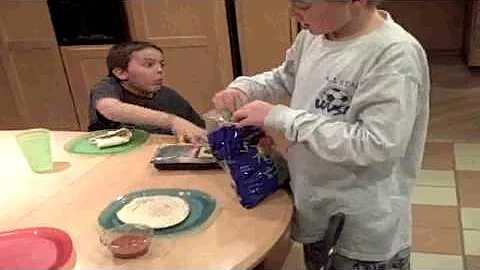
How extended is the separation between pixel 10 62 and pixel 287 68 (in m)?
2.55

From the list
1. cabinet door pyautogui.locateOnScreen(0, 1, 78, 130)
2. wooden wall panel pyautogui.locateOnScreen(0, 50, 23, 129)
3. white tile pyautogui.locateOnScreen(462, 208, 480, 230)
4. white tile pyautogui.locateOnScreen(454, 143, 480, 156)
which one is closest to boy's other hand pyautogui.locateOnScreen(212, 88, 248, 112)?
white tile pyautogui.locateOnScreen(462, 208, 480, 230)

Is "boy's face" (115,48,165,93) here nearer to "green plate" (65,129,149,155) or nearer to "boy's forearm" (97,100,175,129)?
"boy's forearm" (97,100,175,129)

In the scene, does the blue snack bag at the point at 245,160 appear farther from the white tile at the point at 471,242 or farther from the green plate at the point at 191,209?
the white tile at the point at 471,242

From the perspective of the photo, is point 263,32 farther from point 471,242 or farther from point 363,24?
point 363,24

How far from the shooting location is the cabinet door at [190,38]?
311 cm

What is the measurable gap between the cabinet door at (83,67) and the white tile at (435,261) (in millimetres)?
2030

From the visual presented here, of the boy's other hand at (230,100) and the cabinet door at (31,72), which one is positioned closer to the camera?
the boy's other hand at (230,100)

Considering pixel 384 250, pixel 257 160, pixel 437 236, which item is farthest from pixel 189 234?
pixel 437 236

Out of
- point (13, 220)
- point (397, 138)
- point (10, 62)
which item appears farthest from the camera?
point (10, 62)

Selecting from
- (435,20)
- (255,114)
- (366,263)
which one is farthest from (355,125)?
(435,20)

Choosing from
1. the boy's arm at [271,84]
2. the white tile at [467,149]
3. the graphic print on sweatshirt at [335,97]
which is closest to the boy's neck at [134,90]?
the boy's arm at [271,84]

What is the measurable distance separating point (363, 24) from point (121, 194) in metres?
0.74

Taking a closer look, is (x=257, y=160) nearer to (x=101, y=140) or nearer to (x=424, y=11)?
(x=101, y=140)

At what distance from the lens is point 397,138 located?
3.62ft
